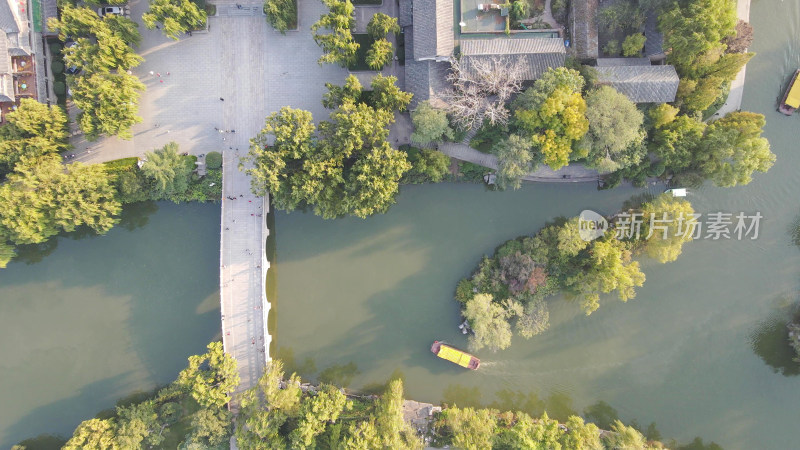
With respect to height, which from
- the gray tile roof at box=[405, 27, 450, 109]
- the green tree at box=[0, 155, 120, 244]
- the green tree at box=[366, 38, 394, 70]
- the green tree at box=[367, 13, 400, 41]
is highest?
the green tree at box=[367, 13, 400, 41]

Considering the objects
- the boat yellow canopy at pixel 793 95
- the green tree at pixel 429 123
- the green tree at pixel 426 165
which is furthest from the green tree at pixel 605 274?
the boat yellow canopy at pixel 793 95

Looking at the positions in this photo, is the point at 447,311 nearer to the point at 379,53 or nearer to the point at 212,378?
the point at 212,378

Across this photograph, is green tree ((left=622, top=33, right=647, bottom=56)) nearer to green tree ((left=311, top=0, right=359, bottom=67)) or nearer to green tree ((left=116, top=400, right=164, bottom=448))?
green tree ((left=311, top=0, right=359, bottom=67))

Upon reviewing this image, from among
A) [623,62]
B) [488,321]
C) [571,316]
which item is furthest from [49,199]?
[623,62]

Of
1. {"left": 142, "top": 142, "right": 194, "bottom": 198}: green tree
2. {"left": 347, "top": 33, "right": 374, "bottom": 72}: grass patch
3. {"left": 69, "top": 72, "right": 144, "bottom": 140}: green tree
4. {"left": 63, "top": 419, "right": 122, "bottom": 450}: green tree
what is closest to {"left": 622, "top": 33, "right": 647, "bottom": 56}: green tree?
{"left": 347, "top": 33, "right": 374, "bottom": 72}: grass patch

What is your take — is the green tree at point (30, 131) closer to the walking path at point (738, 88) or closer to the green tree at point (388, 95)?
the green tree at point (388, 95)

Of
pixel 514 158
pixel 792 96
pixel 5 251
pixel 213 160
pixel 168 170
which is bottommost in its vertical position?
pixel 5 251
